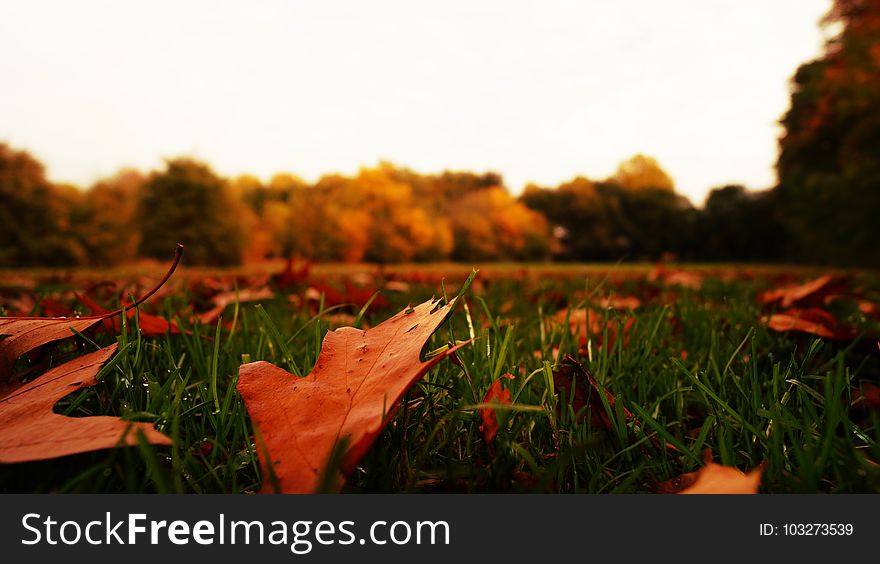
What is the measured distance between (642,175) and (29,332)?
42.2 m

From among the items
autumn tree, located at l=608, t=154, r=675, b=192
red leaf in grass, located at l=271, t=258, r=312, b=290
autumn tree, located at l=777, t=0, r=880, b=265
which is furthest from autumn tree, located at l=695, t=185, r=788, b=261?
red leaf in grass, located at l=271, t=258, r=312, b=290

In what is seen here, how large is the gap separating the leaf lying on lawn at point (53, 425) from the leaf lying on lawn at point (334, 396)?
9 centimetres

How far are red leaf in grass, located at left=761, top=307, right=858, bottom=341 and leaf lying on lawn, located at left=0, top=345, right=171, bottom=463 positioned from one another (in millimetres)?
1075

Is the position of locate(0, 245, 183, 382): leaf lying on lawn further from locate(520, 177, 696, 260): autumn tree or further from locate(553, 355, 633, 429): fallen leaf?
locate(520, 177, 696, 260): autumn tree

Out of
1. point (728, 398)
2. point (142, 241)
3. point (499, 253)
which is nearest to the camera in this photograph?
point (728, 398)

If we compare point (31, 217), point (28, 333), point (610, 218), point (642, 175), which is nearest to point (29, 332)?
point (28, 333)

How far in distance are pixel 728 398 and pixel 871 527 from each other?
12.6 inches

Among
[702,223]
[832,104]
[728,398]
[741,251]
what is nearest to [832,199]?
[832,104]

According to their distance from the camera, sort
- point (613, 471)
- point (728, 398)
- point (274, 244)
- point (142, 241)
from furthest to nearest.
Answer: point (274, 244)
point (142, 241)
point (728, 398)
point (613, 471)

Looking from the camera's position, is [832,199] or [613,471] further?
[832,199]

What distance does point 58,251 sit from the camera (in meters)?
16.8

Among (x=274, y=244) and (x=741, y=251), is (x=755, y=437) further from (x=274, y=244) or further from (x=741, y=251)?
(x=741, y=251)

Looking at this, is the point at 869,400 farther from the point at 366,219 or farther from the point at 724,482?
the point at 366,219

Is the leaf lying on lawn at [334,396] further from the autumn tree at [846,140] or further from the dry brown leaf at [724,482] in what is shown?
the autumn tree at [846,140]
